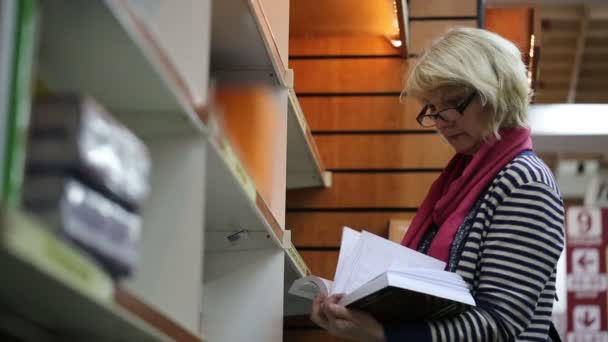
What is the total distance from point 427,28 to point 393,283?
291 centimetres

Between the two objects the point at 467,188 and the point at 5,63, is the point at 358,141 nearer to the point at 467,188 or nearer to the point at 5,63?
the point at 467,188

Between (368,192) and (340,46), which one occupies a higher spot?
(340,46)

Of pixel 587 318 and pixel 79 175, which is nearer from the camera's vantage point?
pixel 79 175

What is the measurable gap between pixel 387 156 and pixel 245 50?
72.8 inches

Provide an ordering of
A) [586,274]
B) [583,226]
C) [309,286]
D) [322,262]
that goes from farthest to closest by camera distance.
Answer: [583,226]
[586,274]
[322,262]
[309,286]

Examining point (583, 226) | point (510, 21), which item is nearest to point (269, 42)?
point (510, 21)

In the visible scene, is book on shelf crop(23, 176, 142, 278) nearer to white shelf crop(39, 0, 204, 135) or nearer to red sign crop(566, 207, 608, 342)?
white shelf crop(39, 0, 204, 135)

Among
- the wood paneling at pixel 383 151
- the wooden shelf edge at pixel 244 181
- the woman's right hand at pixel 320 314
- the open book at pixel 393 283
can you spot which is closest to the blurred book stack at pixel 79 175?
the wooden shelf edge at pixel 244 181

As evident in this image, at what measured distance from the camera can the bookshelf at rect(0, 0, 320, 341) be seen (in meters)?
1.12

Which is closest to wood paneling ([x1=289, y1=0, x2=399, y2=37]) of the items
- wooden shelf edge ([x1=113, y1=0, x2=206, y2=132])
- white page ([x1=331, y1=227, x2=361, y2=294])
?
white page ([x1=331, y1=227, x2=361, y2=294])

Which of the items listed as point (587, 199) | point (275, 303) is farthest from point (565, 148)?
point (587, 199)

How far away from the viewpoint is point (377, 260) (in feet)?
6.98

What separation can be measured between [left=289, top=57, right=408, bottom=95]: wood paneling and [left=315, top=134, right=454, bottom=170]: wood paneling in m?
0.22

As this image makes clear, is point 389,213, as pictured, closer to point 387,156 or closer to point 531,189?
point 387,156
